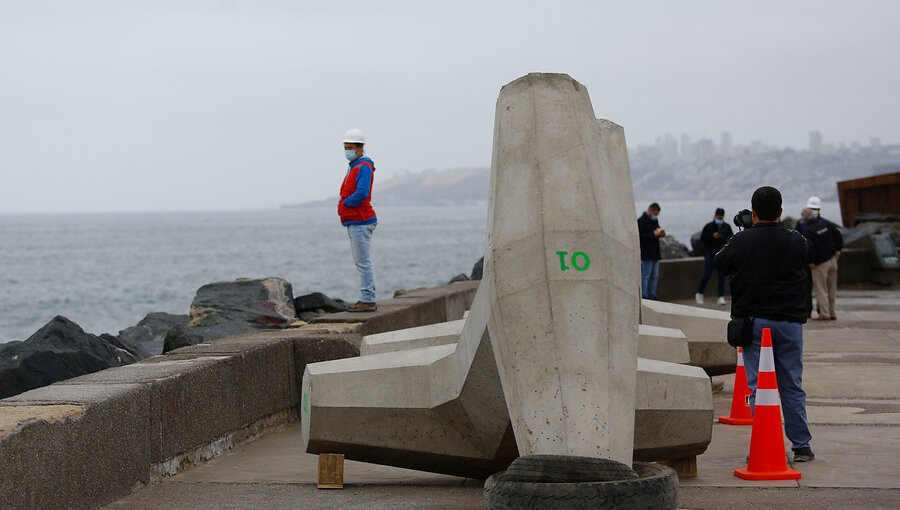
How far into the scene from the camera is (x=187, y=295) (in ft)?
206

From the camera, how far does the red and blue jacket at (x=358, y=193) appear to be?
12016 millimetres

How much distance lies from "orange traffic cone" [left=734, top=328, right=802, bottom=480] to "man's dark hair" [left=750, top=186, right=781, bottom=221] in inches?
39.6

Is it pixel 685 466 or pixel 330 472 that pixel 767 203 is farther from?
pixel 330 472

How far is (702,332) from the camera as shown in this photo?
1119 cm

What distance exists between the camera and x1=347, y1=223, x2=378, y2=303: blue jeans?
40.2 ft

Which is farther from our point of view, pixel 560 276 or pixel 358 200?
pixel 358 200

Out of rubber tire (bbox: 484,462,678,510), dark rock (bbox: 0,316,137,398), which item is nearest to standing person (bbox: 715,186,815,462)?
rubber tire (bbox: 484,462,678,510)

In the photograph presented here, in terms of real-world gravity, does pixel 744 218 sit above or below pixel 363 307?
above

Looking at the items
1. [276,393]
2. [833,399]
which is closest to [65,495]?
[276,393]

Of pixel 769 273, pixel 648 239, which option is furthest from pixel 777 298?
pixel 648 239

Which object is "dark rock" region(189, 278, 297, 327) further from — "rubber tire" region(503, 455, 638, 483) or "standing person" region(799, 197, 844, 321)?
"rubber tire" region(503, 455, 638, 483)

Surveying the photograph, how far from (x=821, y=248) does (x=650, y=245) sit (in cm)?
372

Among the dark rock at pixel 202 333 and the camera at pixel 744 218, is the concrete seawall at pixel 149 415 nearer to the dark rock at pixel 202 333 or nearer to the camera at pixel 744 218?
the dark rock at pixel 202 333

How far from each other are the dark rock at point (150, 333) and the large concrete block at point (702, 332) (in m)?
10.3
